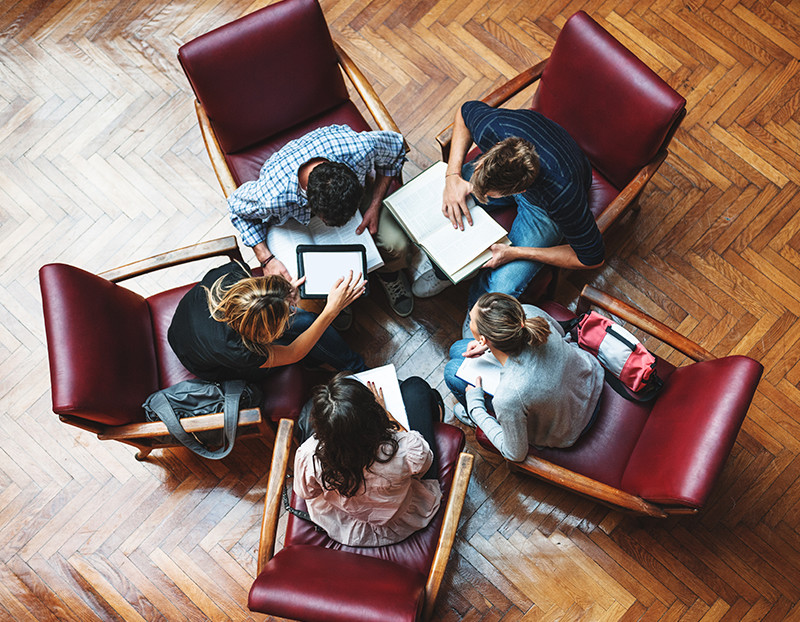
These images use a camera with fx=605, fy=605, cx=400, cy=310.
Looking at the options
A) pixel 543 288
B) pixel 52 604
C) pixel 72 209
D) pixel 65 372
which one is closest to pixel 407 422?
pixel 543 288

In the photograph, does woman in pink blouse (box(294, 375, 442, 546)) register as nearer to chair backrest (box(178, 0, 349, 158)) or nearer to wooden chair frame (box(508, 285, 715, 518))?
wooden chair frame (box(508, 285, 715, 518))

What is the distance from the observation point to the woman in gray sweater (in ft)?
6.03

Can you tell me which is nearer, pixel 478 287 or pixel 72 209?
pixel 478 287

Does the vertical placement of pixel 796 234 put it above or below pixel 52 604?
above

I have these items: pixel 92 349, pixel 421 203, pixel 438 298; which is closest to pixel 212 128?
pixel 421 203

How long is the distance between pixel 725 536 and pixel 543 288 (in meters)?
1.30

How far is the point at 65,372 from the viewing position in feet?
6.34

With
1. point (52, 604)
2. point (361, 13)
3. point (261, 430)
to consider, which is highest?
point (361, 13)

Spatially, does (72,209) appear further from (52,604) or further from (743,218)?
(743,218)

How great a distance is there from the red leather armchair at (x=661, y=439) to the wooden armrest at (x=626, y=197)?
0.29m

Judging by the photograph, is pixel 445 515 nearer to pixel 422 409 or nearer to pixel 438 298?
pixel 422 409

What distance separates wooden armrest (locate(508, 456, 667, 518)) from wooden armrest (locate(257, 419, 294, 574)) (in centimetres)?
80

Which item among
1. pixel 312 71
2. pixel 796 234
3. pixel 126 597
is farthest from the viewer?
pixel 796 234

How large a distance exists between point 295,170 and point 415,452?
110cm
